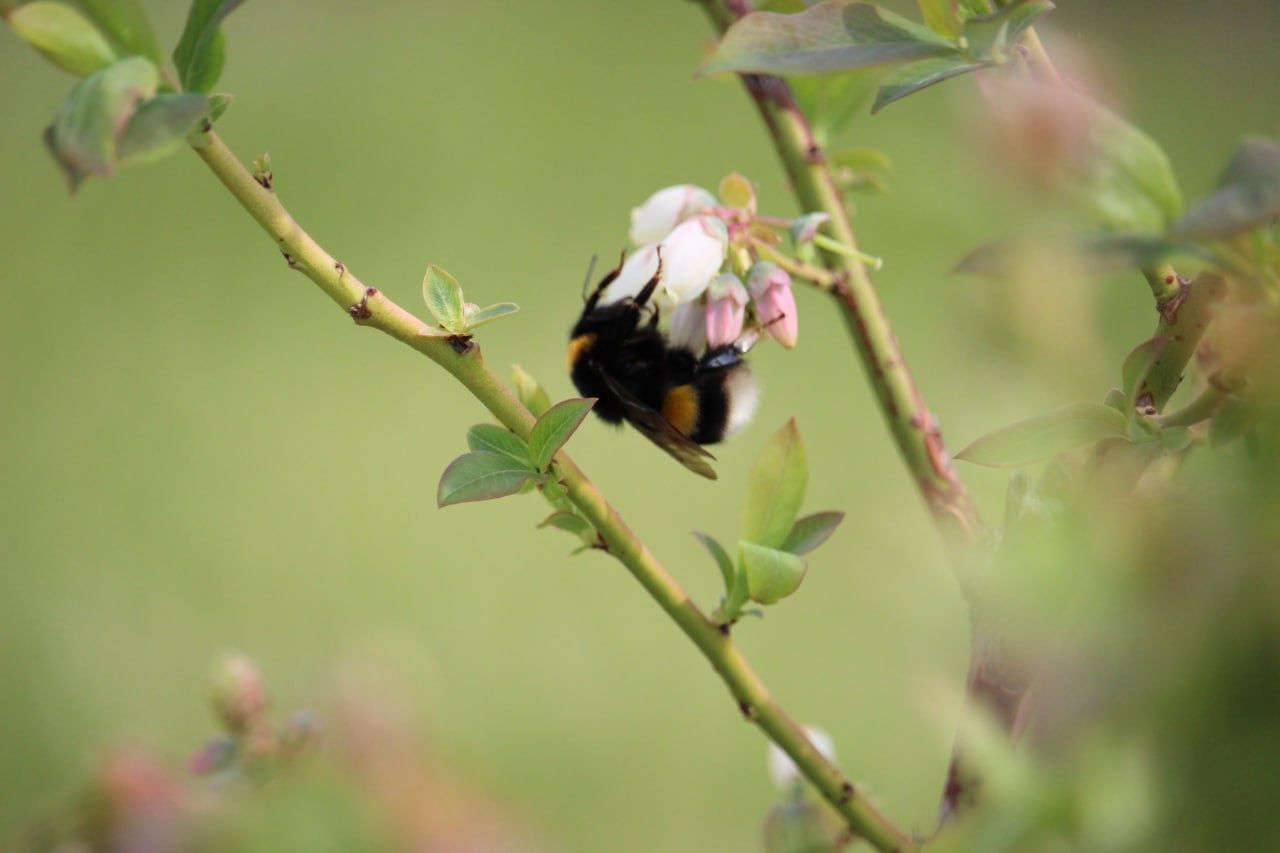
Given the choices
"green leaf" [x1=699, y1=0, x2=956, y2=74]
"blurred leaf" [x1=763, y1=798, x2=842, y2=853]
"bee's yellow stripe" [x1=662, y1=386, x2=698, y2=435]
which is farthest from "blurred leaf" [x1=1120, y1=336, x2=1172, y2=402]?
"bee's yellow stripe" [x1=662, y1=386, x2=698, y2=435]

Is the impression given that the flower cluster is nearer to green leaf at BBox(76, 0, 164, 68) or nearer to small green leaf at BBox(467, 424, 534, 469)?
small green leaf at BBox(467, 424, 534, 469)

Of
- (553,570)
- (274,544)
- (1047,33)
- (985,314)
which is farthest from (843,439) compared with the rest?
(985,314)

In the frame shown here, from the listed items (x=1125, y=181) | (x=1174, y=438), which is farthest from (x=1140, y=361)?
(x=1125, y=181)

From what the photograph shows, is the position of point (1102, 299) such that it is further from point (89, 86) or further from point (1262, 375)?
point (89, 86)

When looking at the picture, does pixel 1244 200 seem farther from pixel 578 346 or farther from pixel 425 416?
pixel 425 416

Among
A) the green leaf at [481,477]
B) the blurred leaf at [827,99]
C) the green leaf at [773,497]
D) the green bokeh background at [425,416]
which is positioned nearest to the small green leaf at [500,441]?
the green leaf at [481,477]
